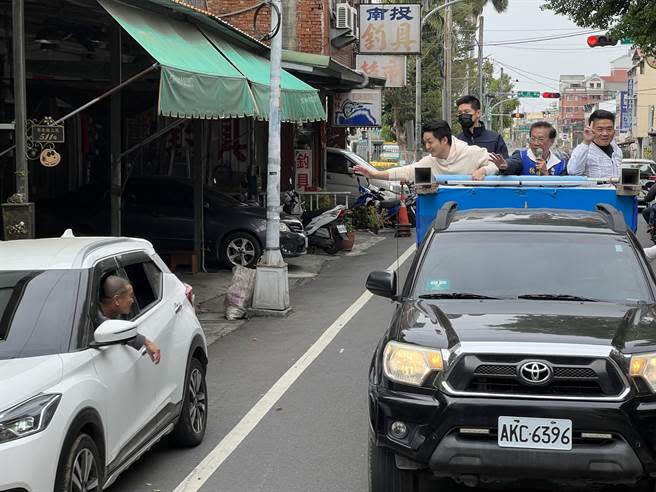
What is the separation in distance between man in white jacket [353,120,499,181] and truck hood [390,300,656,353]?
11.7 ft

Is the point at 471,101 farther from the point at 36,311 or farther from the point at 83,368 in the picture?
the point at 83,368

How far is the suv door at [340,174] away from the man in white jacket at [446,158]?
16998mm

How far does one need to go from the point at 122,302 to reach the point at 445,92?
3767 centimetres

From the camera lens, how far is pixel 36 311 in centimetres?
492

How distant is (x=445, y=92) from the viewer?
41.7m

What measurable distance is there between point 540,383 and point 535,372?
59mm

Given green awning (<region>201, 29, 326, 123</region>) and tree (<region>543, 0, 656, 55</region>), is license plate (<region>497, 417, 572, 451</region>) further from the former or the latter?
tree (<region>543, 0, 656, 55</region>)

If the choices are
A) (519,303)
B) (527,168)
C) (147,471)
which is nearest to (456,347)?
(519,303)

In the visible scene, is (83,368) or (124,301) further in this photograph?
(124,301)

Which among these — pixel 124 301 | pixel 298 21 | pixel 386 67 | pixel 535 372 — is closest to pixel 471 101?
pixel 124 301

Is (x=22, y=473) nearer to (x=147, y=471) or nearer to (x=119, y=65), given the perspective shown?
(x=147, y=471)

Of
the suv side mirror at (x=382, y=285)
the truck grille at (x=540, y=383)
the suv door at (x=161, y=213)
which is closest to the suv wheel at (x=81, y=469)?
the truck grille at (x=540, y=383)

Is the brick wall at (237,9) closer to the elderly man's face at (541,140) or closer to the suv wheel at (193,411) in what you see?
the elderly man's face at (541,140)

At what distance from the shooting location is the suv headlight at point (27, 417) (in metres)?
3.92
